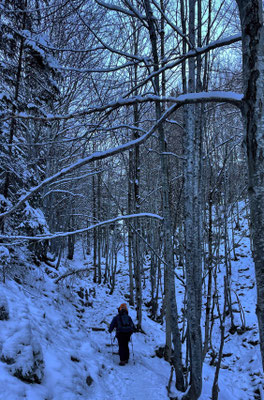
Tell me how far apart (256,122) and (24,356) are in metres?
4.28

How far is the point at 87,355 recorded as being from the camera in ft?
18.8

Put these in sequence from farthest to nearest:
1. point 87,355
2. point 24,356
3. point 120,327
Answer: point 120,327 < point 87,355 < point 24,356

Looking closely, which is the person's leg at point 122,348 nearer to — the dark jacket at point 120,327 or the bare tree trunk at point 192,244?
the dark jacket at point 120,327

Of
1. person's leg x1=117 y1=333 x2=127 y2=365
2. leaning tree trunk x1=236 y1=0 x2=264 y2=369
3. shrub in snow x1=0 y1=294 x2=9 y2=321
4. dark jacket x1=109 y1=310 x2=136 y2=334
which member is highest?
leaning tree trunk x1=236 y1=0 x2=264 y2=369

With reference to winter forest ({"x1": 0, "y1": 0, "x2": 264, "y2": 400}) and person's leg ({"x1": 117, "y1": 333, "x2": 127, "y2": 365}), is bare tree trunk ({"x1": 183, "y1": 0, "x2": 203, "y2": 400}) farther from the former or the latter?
person's leg ({"x1": 117, "y1": 333, "x2": 127, "y2": 365})

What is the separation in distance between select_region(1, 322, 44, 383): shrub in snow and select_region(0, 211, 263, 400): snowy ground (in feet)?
0.21

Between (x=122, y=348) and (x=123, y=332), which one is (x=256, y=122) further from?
(x=122, y=348)

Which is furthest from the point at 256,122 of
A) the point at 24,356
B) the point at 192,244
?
the point at 24,356

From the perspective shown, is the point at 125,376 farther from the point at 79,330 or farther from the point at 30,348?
the point at 30,348

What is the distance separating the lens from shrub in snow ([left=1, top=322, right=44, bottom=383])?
359cm

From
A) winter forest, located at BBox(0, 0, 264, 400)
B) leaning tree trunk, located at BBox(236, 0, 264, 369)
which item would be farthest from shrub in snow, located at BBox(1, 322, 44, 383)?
leaning tree trunk, located at BBox(236, 0, 264, 369)

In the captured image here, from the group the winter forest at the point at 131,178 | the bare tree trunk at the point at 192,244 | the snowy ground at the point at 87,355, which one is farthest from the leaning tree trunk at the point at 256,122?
the snowy ground at the point at 87,355

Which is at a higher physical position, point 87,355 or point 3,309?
point 3,309

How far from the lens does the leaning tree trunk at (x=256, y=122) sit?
4.92 ft
